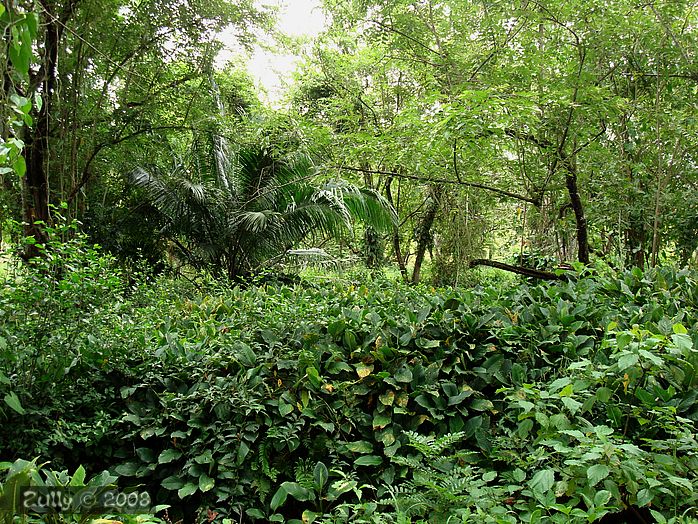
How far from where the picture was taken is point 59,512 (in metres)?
1.50

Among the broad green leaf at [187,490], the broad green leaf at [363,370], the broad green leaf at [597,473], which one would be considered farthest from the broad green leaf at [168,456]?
the broad green leaf at [597,473]

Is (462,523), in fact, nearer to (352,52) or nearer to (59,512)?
(59,512)

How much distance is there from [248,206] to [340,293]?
11.7 feet

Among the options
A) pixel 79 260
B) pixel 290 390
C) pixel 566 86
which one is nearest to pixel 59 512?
pixel 290 390

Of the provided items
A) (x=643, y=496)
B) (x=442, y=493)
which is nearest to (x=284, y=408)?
(x=442, y=493)

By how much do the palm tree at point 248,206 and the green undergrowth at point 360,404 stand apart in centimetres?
384

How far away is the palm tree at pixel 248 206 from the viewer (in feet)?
22.8

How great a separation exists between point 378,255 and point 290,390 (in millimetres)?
8306

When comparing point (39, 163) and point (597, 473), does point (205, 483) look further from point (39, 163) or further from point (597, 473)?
point (39, 163)

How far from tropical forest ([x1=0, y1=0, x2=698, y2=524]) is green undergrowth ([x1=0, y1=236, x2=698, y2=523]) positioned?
15mm

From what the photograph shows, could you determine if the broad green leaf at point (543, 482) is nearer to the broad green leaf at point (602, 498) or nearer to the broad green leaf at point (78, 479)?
the broad green leaf at point (602, 498)

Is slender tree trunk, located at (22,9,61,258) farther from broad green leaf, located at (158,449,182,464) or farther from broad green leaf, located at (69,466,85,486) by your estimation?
broad green leaf, located at (69,466,85,486)

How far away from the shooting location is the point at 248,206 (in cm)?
714

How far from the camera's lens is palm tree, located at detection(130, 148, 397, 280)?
273 inches
